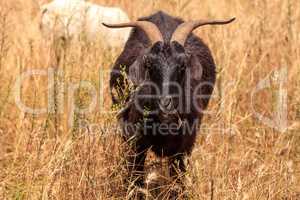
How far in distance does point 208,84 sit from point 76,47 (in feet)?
6.08

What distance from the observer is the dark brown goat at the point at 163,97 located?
16.0ft

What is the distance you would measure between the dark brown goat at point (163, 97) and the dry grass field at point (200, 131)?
0.17 meters

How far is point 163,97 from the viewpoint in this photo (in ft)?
15.6

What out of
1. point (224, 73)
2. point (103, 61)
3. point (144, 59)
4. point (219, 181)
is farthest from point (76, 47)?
point (219, 181)

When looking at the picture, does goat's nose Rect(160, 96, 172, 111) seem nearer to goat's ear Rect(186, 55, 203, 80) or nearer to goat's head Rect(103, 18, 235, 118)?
goat's head Rect(103, 18, 235, 118)

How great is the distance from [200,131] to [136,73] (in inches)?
51.1

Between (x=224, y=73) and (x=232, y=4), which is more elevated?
(x=232, y=4)

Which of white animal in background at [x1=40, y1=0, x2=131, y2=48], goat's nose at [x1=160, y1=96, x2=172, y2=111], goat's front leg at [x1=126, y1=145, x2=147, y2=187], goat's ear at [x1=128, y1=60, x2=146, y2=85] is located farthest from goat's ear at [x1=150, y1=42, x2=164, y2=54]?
white animal in background at [x1=40, y1=0, x2=131, y2=48]

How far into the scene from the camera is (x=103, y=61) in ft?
20.8

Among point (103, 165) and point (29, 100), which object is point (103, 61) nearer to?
point (29, 100)

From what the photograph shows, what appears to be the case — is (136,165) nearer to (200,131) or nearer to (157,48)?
(157,48)

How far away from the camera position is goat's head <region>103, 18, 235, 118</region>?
4.80 metres

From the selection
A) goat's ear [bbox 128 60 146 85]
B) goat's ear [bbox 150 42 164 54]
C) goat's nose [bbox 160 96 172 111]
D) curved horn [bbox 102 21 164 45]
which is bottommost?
goat's nose [bbox 160 96 172 111]

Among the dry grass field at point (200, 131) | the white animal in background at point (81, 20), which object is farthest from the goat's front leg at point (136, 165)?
the white animal in background at point (81, 20)
